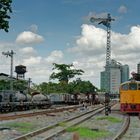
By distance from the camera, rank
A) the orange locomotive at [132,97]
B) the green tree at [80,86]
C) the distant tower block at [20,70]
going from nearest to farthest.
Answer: the orange locomotive at [132,97], the distant tower block at [20,70], the green tree at [80,86]

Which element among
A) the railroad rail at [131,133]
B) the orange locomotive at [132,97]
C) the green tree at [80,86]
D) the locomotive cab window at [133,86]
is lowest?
the railroad rail at [131,133]

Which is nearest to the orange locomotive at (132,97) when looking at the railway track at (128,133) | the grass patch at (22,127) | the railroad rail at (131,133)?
the railroad rail at (131,133)

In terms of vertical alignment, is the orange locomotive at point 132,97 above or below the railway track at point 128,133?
above

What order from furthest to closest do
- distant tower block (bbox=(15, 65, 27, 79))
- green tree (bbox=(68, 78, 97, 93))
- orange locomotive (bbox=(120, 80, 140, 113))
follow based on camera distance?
green tree (bbox=(68, 78, 97, 93)) → distant tower block (bbox=(15, 65, 27, 79)) → orange locomotive (bbox=(120, 80, 140, 113))

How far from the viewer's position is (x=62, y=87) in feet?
482

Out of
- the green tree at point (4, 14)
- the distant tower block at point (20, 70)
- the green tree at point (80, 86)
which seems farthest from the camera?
the green tree at point (80, 86)

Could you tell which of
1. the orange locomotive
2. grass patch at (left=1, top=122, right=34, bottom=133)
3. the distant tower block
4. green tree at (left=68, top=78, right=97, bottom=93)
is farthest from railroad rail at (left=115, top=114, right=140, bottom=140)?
green tree at (left=68, top=78, right=97, bottom=93)

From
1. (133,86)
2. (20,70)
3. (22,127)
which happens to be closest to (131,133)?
(22,127)

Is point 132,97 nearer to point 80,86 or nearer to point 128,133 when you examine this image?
point 128,133

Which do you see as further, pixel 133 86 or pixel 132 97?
pixel 133 86

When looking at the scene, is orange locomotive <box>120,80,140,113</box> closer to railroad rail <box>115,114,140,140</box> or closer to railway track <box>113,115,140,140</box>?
railroad rail <box>115,114,140,140</box>

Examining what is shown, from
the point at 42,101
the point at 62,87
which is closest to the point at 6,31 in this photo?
the point at 42,101

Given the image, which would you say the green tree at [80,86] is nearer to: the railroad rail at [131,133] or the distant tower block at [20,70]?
the distant tower block at [20,70]

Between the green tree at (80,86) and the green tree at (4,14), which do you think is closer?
the green tree at (4,14)
